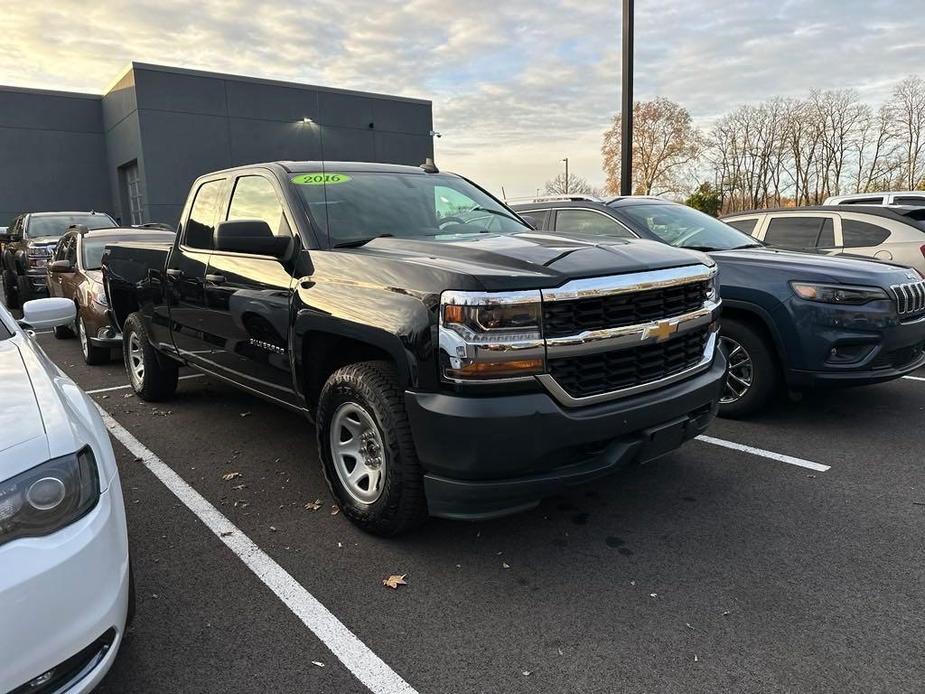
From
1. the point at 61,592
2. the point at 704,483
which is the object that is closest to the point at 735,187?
the point at 704,483

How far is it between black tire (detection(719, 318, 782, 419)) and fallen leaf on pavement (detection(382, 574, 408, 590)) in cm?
330

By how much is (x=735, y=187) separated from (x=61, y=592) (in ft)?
144

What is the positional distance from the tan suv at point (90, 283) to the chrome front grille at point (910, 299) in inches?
249

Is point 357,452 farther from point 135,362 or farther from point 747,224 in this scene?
point 747,224

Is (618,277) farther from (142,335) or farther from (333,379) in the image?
(142,335)

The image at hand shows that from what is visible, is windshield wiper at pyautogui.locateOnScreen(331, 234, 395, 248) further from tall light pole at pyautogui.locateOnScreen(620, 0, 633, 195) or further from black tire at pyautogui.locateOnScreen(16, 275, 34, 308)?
black tire at pyautogui.locateOnScreen(16, 275, 34, 308)

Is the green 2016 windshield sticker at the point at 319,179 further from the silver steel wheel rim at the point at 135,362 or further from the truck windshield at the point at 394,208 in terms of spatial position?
the silver steel wheel rim at the point at 135,362

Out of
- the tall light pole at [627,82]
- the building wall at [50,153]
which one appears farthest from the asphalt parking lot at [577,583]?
the building wall at [50,153]

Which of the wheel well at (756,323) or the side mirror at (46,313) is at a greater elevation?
the side mirror at (46,313)

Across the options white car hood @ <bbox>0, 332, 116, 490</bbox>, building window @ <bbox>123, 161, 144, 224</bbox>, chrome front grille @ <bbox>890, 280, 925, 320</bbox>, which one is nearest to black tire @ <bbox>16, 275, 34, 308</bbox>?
white car hood @ <bbox>0, 332, 116, 490</bbox>

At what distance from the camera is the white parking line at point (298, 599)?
2393 mm

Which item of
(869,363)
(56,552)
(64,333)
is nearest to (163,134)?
(64,333)

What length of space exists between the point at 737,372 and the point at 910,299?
1.31 meters

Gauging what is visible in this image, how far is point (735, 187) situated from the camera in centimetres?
A: 4034
